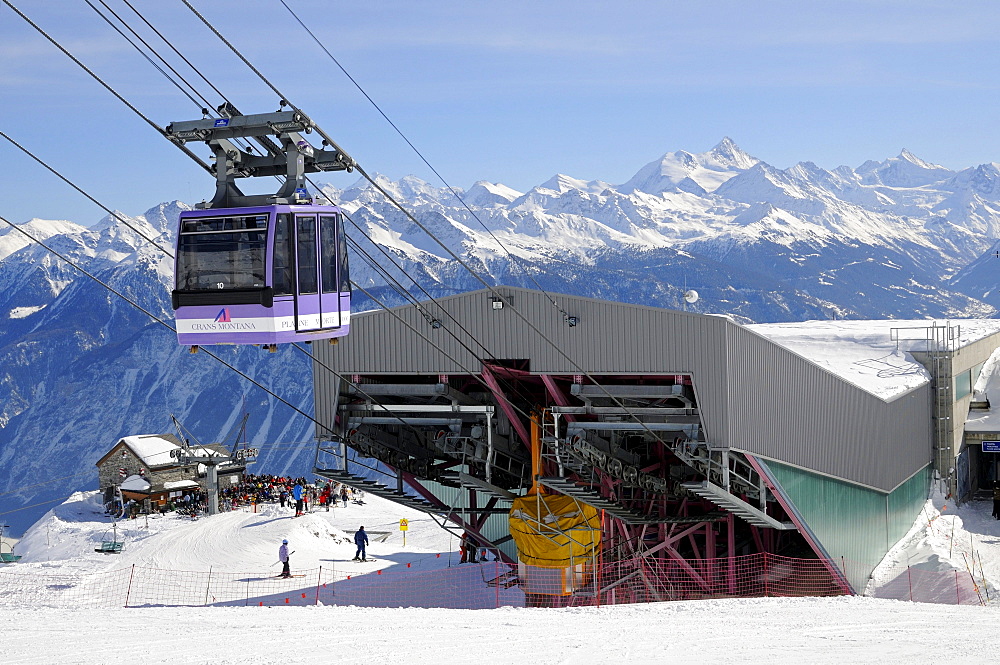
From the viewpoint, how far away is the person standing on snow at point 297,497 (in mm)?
42812

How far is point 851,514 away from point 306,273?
1889 centimetres

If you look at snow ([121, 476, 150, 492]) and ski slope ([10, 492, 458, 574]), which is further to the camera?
snow ([121, 476, 150, 492])

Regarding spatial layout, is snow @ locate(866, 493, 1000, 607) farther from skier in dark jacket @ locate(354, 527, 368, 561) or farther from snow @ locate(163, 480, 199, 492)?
snow @ locate(163, 480, 199, 492)

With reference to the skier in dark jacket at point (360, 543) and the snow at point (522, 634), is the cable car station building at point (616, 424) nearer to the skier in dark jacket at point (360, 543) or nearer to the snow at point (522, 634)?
the snow at point (522, 634)

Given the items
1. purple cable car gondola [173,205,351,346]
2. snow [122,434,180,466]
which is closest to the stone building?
snow [122,434,180,466]

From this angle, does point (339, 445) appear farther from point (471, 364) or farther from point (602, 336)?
point (602, 336)

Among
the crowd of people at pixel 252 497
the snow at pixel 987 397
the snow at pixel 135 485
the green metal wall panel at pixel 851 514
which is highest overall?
the snow at pixel 987 397

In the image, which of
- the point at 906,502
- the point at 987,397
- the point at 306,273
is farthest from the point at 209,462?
the point at 987,397

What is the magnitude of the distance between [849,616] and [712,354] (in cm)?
630

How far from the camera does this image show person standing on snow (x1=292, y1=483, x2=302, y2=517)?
1686 inches

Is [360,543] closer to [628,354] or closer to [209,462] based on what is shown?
[209,462]

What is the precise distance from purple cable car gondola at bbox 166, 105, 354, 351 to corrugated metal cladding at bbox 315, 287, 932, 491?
20.9ft

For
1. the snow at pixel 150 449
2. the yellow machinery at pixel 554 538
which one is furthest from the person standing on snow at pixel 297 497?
the yellow machinery at pixel 554 538

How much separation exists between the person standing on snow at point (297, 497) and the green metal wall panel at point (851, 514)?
2133 centimetres
